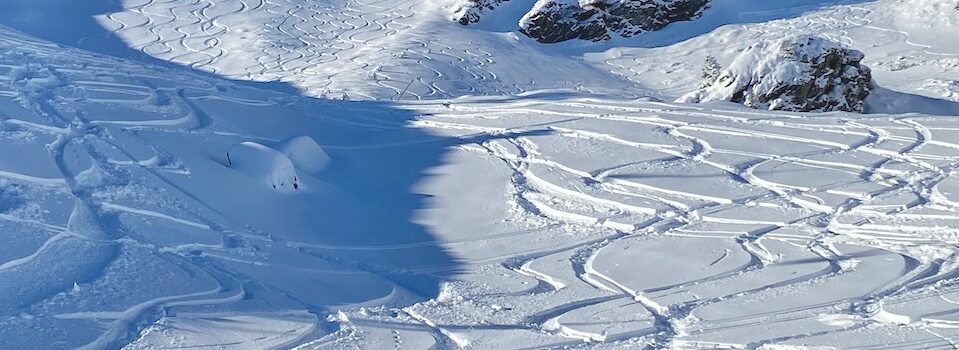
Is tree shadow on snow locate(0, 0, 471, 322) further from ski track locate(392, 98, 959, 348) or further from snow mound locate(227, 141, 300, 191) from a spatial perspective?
ski track locate(392, 98, 959, 348)

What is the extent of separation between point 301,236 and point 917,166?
5393 millimetres

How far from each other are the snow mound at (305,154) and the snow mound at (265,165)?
0.34 metres

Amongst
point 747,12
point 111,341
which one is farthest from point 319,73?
point 111,341

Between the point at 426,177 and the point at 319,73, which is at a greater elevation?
the point at 426,177

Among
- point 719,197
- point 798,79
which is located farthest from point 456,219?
point 798,79

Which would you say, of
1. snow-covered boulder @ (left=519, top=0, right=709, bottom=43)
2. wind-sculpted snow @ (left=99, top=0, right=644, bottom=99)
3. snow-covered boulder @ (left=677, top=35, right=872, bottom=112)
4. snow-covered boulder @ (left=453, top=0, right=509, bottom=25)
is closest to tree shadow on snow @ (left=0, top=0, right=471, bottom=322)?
wind-sculpted snow @ (left=99, top=0, right=644, bottom=99)

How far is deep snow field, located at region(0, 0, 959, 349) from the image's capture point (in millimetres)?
5004

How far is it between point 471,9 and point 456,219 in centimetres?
1595

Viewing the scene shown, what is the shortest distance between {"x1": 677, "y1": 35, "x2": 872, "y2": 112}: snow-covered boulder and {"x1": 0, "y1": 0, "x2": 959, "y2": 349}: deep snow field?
0.62 m

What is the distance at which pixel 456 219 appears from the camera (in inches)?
303

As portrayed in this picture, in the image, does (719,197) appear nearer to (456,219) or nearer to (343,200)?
(456,219)

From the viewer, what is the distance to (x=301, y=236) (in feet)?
23.3

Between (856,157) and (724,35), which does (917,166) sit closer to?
(856,157)

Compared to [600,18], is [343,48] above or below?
below
